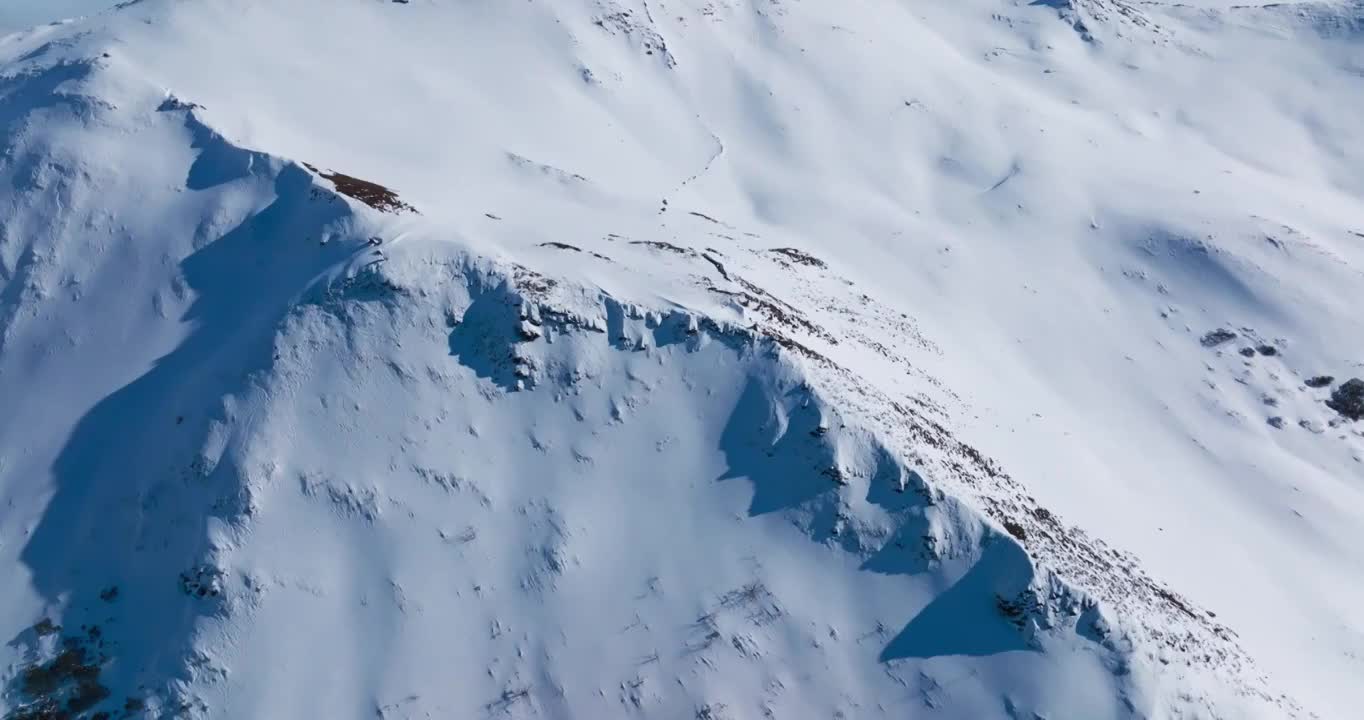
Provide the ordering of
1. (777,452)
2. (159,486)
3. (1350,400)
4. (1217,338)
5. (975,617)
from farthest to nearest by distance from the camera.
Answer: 1. (1217,338)
2. (1350,400)
3. (777,452)
4. (159,486)
5. (975,617)

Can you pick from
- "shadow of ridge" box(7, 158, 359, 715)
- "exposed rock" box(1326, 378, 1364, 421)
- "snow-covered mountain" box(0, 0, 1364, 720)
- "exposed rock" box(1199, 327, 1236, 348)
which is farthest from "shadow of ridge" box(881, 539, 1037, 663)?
"exposed rock" box(1199, 327, 1236, 348)

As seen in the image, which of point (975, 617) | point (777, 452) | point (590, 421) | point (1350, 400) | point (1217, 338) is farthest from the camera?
point (1217, 338)

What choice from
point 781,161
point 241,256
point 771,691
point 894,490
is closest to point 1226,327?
point 781,161

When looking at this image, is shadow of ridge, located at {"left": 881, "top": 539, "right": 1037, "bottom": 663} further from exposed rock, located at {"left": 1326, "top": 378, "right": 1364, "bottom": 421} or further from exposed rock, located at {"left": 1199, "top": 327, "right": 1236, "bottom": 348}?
exposed rock, located at {"left": 1199, "top": 327, "right": 1236, "bottom": 348}

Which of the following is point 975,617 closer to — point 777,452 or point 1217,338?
point 777,452

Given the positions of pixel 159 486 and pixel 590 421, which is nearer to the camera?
pixel 159 486

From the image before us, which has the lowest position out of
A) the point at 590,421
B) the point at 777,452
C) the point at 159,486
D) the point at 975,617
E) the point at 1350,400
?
the point at 1350,400

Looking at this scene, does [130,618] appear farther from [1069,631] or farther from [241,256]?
[1069,631]

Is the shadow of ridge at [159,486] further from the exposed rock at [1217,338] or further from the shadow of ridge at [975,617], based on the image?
the exposed rock at [1217,338]

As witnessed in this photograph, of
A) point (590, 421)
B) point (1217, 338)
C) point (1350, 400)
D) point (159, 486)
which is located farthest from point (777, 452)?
point (1350, 400)
